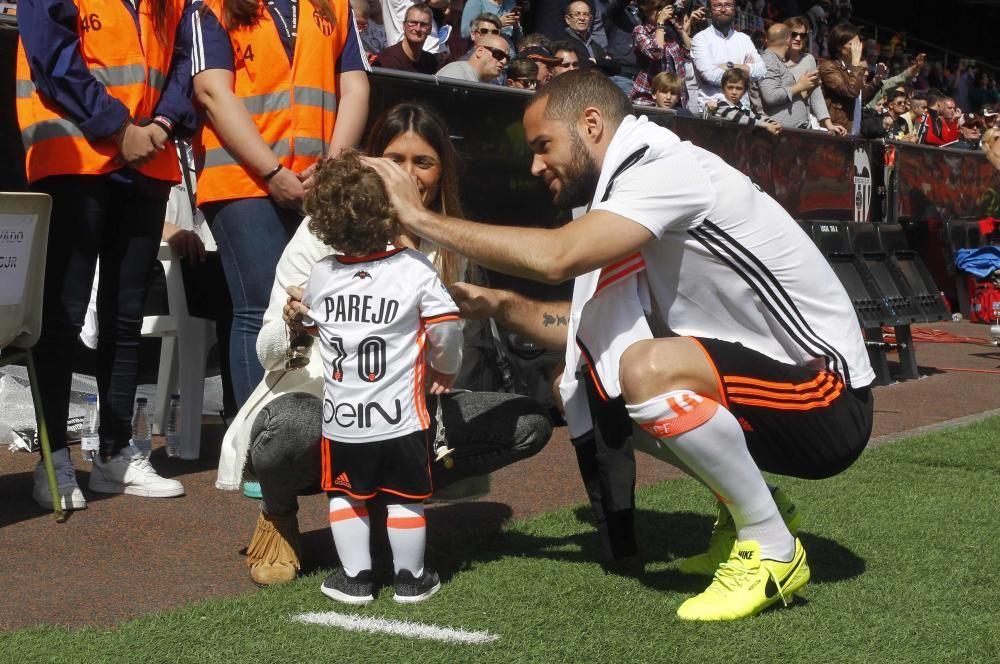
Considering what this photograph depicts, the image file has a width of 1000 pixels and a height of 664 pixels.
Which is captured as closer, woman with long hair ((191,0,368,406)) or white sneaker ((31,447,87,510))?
white sneaker ((31,447,87,510))

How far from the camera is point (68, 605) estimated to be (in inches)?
149

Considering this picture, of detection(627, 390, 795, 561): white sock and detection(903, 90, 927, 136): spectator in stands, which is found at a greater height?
detection(903, 90, 927, 136): spectator in stands

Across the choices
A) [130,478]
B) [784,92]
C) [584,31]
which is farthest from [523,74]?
[130,478]

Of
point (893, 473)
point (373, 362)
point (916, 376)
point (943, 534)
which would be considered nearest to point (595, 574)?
point (373, 362)

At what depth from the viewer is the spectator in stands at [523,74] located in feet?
29.3

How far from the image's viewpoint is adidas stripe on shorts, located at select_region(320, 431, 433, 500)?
12.3 feet

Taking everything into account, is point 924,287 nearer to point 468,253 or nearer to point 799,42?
point 799,42

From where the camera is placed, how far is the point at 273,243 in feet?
16.9

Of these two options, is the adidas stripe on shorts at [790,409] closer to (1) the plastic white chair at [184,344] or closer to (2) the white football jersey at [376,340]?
(2) the white football jersey at [376,340]

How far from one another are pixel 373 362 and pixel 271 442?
1.39ft

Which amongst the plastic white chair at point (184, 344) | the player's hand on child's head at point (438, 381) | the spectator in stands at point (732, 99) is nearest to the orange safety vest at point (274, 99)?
the plastic white chair at point (184, 344)

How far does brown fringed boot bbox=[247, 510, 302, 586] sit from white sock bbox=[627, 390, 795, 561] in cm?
113

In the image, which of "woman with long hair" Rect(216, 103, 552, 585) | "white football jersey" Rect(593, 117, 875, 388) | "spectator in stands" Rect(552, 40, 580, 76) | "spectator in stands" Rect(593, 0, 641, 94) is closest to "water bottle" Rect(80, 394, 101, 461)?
"woman with long hair" Rect(216, 103, 552, 585)

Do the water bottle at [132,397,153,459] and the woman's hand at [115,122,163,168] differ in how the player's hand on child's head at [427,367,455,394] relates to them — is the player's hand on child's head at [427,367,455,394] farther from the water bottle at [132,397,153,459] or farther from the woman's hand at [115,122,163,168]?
the water bottle at [132,397,153,459]
